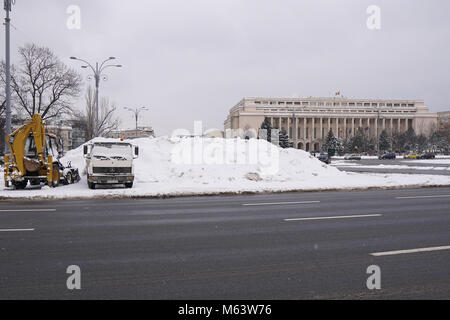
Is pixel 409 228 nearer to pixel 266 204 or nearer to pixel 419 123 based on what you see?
pixel 266 204

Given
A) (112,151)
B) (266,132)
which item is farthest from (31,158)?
(266,132)

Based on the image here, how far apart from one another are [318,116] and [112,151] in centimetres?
12472

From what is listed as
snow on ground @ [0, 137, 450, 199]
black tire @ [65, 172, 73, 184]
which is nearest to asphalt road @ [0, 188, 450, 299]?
snow on ground @ [0, 137, 450, 199]

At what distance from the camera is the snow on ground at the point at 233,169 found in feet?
58.7

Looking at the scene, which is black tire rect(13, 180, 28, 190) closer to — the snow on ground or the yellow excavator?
the yellow excavator

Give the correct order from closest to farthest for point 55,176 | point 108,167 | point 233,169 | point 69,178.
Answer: point 108,167, point 55,176, point 69,178, point 233,169

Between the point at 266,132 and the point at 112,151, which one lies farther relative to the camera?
the point at 266,132

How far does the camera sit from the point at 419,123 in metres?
126

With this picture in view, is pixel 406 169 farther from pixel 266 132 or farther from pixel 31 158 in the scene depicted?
pixel 266 132

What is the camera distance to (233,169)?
2072cm

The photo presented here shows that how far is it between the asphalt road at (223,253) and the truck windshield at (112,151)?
674 centimetres

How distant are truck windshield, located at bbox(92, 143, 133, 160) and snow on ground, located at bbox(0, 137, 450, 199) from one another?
1595 millimetres

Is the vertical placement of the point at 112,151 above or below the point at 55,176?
above

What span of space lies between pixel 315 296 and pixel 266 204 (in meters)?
7.68
